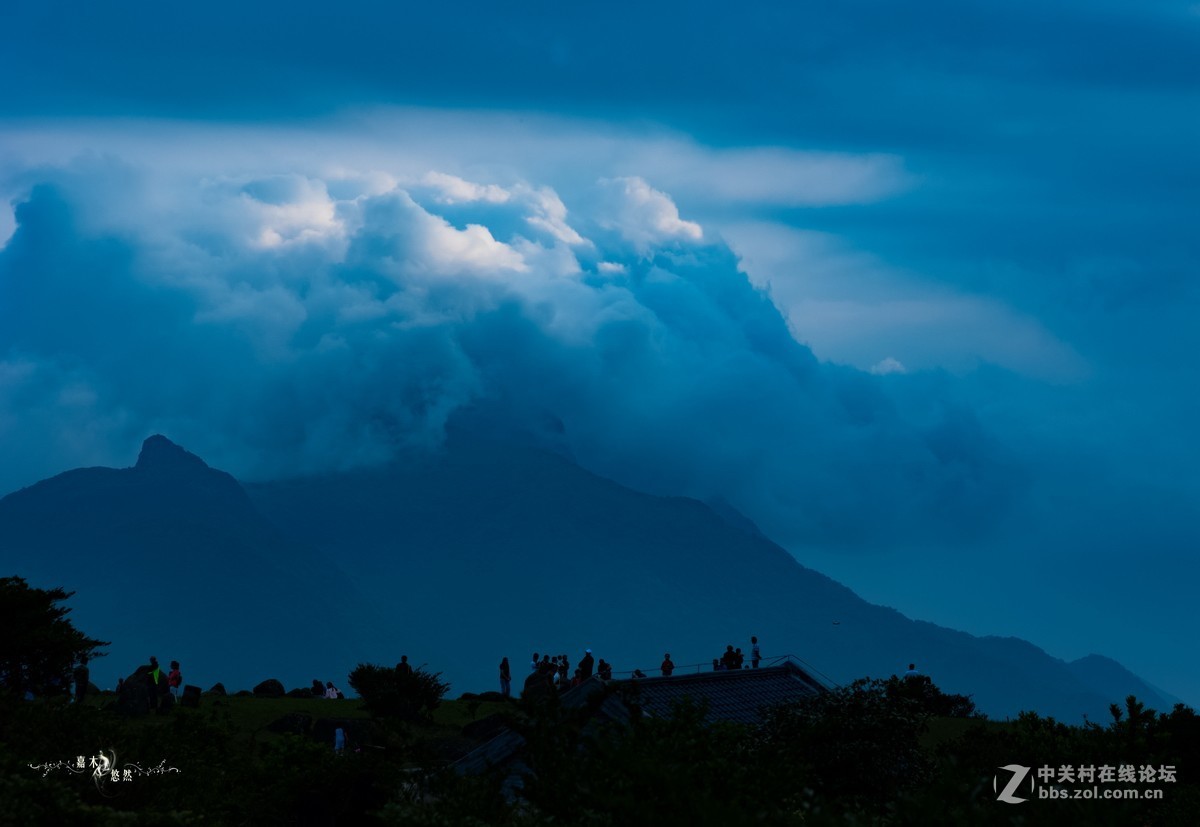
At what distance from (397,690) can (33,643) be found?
13778mm

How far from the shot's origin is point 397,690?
1955 inches

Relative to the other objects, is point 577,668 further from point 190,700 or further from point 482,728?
point 190,700

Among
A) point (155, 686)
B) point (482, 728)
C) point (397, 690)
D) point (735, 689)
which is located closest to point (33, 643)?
point (155, 686)

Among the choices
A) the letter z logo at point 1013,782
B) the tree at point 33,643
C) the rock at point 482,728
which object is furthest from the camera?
the rock at point 482,728

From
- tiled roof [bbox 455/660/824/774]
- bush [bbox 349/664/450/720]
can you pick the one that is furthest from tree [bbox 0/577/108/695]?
tiled roof [bbox 455/660/824/774]

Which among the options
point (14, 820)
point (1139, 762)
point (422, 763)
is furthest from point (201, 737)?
point (1139, 762)

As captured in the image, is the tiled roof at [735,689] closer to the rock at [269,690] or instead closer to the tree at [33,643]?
the tree at [33,643]

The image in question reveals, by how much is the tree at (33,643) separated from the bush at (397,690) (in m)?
11.1

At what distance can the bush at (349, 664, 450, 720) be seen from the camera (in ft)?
160

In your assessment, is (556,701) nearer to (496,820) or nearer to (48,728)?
(496,820)

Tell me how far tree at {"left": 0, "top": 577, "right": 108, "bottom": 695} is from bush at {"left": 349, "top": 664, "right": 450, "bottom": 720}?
1107 centimetres

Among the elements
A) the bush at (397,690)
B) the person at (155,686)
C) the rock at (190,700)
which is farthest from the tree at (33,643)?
the bush at (397,690)

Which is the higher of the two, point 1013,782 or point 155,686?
point 155,686

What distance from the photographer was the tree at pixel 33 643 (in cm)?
4169
